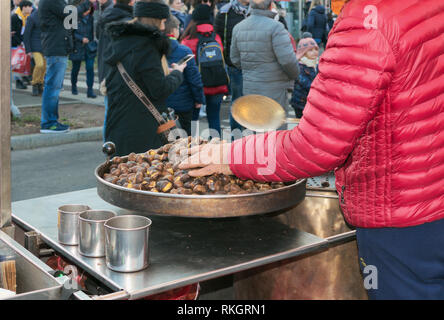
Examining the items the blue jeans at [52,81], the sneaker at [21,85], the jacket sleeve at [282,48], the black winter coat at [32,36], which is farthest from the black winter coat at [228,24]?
the sneaker at [21,85]

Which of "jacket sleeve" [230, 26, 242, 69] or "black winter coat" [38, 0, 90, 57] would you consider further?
"black winter coat" [38, 0, 90, 57]

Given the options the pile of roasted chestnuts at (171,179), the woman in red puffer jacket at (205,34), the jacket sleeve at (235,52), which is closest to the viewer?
the pile of roasted chestnuts at (171,179)

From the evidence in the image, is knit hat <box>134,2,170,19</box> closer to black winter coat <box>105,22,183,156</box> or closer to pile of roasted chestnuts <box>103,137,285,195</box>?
black winter coat <box>105,22,183,156</box>

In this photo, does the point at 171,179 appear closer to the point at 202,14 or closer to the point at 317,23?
the point at 202,14

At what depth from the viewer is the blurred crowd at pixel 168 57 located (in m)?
4.09

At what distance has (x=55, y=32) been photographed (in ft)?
27.0

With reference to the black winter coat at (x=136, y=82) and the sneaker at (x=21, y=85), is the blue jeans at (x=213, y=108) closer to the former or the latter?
the black winter coat at (x=136, y=82)

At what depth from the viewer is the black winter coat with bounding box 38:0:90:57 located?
8.06 m

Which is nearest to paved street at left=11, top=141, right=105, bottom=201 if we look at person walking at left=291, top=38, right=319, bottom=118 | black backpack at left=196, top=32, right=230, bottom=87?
black backpack at left=196, top=32, right=230, bottom=87

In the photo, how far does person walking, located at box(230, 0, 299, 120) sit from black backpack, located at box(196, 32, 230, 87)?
44 cm

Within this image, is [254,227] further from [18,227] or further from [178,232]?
[18,227]

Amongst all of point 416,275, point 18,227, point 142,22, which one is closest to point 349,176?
point 416,275

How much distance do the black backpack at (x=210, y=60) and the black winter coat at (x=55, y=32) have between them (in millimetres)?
2647

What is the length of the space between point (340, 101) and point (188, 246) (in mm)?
880
